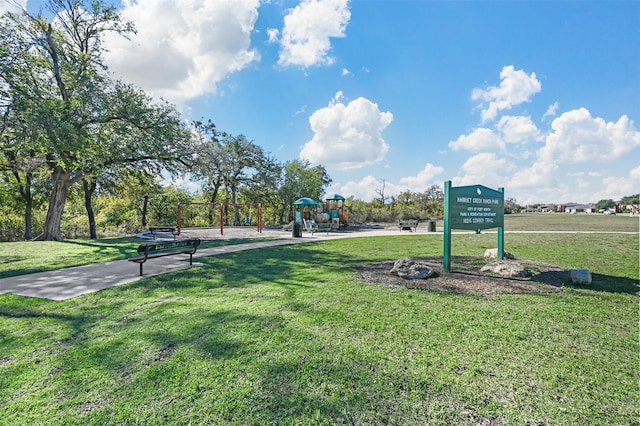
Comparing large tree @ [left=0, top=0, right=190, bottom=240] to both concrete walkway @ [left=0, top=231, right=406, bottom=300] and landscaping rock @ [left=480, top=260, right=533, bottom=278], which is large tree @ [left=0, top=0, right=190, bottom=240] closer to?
concrete walkway @ [left=0, top=231, right=406, bottom=300]

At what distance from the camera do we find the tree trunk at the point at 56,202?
1489 centimetres

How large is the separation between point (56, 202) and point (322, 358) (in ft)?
58.4

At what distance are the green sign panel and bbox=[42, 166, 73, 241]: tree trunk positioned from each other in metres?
17.2

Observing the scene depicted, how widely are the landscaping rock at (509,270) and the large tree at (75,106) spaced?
41.1 ft

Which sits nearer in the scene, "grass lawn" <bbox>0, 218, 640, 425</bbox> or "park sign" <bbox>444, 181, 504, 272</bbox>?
"grass lawn" <bbox>0, 218, 640, 425</bbox>

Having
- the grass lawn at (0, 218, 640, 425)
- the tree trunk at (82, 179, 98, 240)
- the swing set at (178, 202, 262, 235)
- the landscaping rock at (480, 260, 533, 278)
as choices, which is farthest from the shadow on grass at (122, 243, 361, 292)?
the tree trunk at (82, 179, 98, 240)

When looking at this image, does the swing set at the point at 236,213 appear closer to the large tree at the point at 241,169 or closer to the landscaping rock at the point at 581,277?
the large tree at the point at 241,169

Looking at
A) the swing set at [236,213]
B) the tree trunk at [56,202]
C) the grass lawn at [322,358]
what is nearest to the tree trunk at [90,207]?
the tree trunk at [56,202]

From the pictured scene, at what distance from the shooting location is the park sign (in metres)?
6.47

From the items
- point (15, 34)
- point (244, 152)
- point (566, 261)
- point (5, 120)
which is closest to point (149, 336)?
point (566, 261)

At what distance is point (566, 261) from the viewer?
7.83 m

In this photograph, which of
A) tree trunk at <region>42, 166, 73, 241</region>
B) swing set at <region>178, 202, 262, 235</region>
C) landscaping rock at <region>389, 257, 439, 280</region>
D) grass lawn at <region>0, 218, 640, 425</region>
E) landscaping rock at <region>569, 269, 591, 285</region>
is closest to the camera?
grass lawn at <region>0, 218, 640, 425</region>

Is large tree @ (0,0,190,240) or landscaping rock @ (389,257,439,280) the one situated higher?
large tree @ (0,0,190,240)

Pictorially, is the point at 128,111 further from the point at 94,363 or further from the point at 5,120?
the point at 94,363
